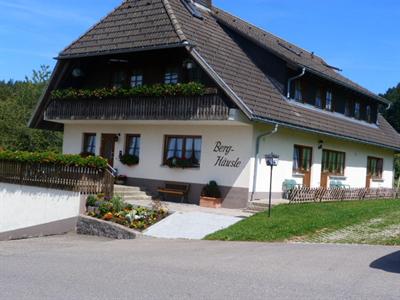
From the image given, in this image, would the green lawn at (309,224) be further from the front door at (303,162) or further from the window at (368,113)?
the window at (368,113)

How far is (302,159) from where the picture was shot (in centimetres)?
2289

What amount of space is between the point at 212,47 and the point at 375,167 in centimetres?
1347

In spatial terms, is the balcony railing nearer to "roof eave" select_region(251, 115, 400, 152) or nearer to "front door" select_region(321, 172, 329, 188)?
"roof eave" select_region(251, 115, 400, 152)

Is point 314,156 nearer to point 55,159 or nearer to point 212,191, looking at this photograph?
point 212,191

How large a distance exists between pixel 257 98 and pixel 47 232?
8.43 metres

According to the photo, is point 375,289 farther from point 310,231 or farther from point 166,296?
point 310,231

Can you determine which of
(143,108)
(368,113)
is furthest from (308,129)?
(368,113)

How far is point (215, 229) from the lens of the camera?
15.4 meters

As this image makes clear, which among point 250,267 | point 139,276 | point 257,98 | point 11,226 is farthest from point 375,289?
point 11,226

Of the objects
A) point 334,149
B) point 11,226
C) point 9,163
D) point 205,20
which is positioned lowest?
point 11,226

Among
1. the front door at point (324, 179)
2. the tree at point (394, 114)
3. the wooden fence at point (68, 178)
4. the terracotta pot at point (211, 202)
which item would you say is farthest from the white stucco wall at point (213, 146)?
the tree at point (394, 114)

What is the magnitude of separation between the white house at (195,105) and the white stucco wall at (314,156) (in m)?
0.06

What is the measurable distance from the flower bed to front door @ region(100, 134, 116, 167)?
5.95m

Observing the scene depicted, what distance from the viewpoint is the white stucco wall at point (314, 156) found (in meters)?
20.5
